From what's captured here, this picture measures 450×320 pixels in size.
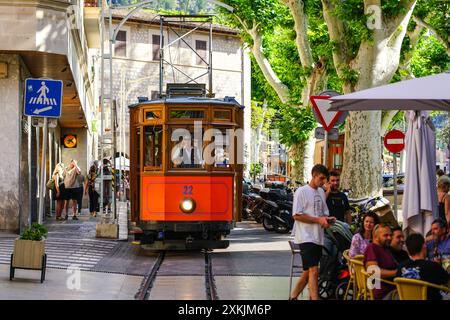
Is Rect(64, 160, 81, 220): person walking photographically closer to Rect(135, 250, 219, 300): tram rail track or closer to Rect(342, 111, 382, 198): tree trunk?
Rect(342, 111, 382, 198): tree trunk

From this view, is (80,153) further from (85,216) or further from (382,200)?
(382,200)

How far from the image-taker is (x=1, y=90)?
2239cm

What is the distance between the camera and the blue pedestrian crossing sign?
47.6ft

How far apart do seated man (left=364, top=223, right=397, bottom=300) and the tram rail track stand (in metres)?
2.88

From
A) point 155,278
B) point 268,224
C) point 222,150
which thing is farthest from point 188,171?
point 268,224

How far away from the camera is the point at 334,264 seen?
12539 mm

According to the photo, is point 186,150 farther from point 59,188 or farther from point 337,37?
point 59,188

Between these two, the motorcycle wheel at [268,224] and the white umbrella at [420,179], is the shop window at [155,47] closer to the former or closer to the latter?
the motorcycle wheel at [268,224]

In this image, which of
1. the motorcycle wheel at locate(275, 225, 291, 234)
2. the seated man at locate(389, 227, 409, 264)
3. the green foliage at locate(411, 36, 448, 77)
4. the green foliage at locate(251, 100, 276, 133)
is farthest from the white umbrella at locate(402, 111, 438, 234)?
the green foliage at locate(251, 100, 276, 133)

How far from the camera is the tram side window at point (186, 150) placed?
63.2 feet

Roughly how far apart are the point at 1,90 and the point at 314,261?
12.4 meters

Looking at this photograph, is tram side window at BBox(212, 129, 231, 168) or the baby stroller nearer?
the baby stroller

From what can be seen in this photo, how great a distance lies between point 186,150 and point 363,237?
25.6ft
